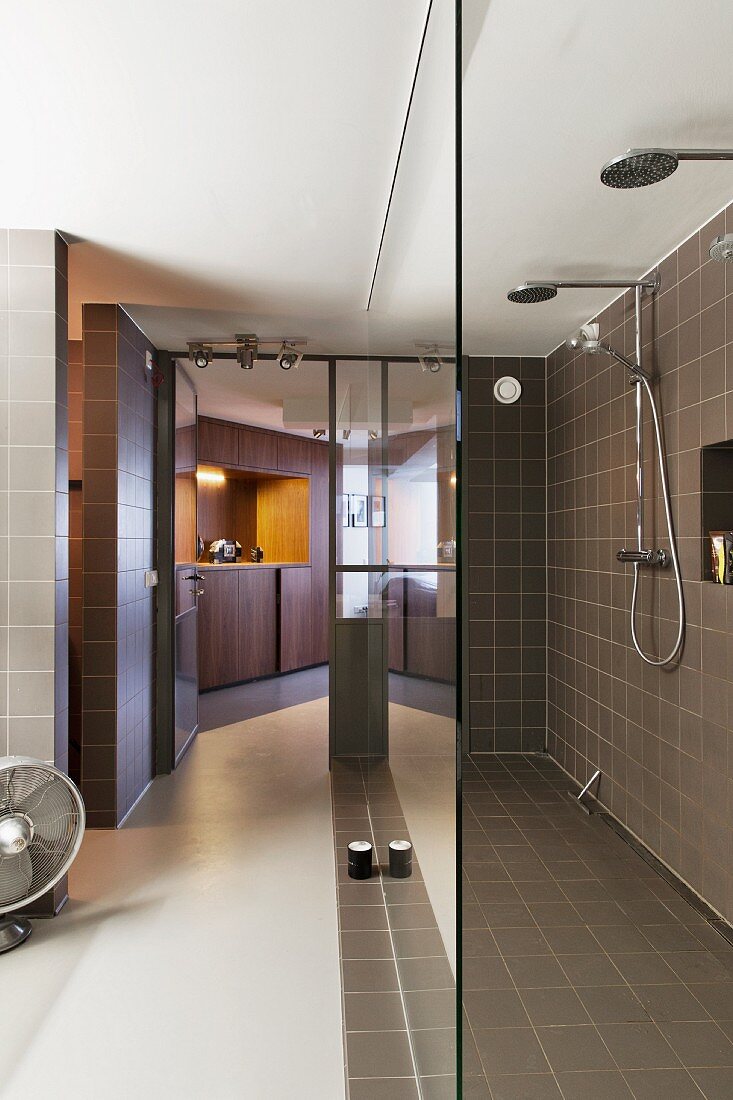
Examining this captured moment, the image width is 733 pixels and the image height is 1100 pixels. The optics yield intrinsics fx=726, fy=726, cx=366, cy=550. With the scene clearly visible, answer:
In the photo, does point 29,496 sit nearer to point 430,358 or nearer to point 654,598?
point 430,358

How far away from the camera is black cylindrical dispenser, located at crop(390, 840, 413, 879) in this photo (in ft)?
6.23

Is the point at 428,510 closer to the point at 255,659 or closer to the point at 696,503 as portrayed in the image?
the point at 696,503

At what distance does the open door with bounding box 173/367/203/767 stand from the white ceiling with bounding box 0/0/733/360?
1.34 meters

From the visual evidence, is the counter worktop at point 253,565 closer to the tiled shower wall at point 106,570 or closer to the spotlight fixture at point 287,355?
the spotlight fixture at point 287,355

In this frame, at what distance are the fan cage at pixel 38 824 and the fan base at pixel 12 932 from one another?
0.21 metres

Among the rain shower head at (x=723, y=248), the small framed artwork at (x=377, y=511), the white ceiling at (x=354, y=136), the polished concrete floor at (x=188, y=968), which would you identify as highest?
the white ceiling at (x=354, y=136)

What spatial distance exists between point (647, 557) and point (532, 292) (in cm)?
121

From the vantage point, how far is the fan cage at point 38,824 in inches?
85.9

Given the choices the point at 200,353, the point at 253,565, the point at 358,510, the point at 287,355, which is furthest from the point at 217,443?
the point at 358,510

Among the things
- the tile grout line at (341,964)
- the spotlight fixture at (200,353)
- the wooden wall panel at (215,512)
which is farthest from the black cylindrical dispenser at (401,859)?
the wooden wall panel at (215,512)

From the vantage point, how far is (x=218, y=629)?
6449 mm

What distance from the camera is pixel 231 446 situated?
21.7ft

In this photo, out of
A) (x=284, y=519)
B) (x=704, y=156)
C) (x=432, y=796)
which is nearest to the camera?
(x=432, y=796)

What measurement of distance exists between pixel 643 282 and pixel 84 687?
9.59ft
